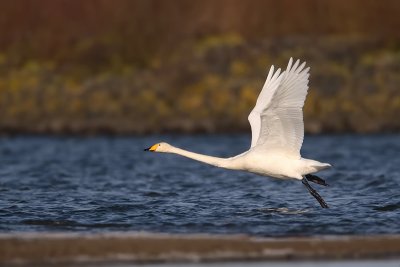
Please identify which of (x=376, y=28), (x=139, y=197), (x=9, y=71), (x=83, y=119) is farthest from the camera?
(x=376, y=28)

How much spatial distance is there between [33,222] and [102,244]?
2.74 metres

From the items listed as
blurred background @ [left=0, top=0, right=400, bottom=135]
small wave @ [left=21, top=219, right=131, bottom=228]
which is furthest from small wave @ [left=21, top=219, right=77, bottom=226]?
blurred background @ [left=0, top=0, right=400, bottom=135]

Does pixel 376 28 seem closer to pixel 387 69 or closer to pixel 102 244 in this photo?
pixel 387 69

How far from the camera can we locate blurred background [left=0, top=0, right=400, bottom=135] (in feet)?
113

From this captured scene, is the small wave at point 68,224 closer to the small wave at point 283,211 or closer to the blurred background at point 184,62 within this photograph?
the small wave at point 283,211

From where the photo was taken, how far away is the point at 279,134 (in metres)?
14.3

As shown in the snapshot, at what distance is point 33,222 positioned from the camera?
1339cm

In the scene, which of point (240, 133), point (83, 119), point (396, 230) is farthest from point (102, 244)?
point (83, 119)

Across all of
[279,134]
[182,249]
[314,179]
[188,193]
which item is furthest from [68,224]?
[188,193]

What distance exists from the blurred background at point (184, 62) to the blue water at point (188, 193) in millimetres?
4205

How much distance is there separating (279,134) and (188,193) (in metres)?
3.91

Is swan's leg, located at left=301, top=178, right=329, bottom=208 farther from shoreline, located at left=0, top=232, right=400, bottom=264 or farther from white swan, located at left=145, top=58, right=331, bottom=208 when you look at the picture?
shoreline, located at left=0, top=232, right=400, bottom=264

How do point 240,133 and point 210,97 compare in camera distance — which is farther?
point 210,97

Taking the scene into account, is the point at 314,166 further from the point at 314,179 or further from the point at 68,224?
the point at 68,224
